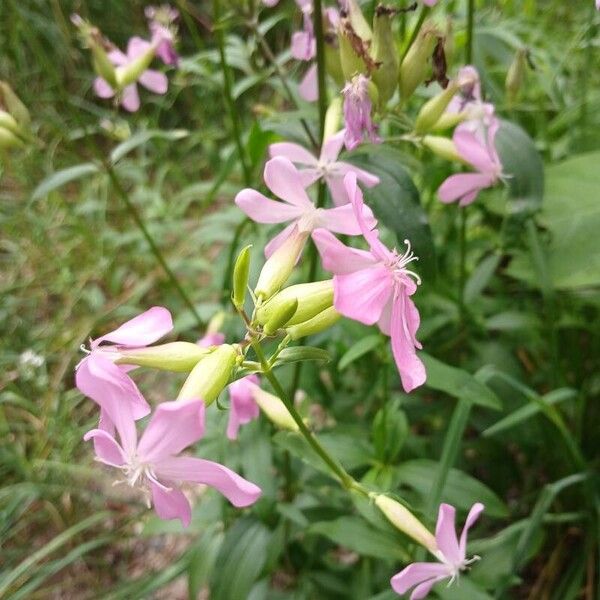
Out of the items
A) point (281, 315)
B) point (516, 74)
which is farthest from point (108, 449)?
point (516, 74)

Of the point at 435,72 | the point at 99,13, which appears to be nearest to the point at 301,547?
the point at 435,72

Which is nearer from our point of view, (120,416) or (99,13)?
(120,416)

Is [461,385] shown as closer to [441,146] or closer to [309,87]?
[441,146]

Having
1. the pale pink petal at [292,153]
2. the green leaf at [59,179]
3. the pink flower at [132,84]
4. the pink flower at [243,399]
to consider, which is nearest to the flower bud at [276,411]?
the pink flower at [243,399]

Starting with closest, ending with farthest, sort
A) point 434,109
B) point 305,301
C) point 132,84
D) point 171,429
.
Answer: point 171,429, point 305,301, point 434,109, point 132,84

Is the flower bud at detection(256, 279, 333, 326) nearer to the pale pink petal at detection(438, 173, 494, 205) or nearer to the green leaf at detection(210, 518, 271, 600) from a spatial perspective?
the pale pink petal at detection(438, 173, 494, 205)

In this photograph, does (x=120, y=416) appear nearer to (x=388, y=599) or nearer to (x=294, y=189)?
(x=294, y=189)
